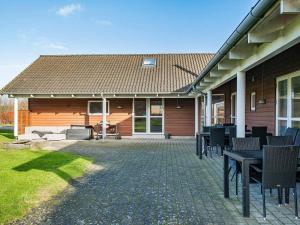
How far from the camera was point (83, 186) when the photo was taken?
616cm

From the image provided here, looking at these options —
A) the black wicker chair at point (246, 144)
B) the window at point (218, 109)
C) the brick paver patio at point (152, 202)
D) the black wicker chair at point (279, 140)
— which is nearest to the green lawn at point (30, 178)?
the brick paver patio at point (152, 202)

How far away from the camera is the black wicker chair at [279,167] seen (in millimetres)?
4035

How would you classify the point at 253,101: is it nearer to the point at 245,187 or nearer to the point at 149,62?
the point at 245,187

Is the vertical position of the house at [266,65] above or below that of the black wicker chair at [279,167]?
above

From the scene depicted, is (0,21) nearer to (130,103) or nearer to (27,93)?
(27,93)

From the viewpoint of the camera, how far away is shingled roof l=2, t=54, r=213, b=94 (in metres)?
17.4

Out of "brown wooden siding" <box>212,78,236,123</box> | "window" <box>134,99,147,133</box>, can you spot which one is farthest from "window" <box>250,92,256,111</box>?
"window" <box>134,99,147,133</box>

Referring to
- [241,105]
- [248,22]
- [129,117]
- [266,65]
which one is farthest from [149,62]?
[248,22]

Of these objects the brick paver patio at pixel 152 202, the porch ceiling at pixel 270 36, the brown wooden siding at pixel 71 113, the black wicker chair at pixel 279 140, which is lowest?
the brick paver patio at pixel 152 202

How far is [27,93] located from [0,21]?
4.22 meters

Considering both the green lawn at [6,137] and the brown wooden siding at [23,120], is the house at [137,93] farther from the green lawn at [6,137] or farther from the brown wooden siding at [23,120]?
the green lawn at [6,137]

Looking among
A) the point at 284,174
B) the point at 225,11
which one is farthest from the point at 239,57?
the point at 225,11

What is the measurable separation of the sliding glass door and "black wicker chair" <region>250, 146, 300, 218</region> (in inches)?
552

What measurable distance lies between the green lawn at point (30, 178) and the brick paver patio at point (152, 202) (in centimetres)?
26
